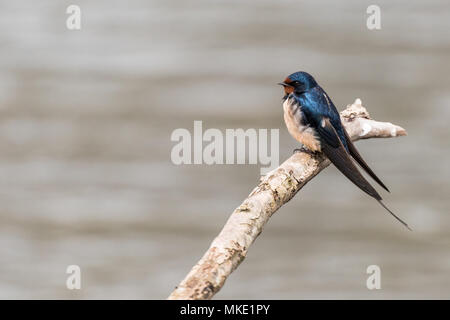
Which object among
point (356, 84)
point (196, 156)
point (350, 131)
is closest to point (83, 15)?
point (196, 156)

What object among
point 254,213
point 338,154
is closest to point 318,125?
point 338,154

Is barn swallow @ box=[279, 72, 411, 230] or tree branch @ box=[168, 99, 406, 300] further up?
barn swallow @ box=[279, 72, 411, 230]

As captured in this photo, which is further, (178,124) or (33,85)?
(33,85)

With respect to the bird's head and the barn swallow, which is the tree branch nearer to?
the barn swallow

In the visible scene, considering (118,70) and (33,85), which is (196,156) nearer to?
(118,70)

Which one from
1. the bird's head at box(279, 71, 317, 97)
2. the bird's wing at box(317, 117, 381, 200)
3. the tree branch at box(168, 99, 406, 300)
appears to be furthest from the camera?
the bird's head at box(279, 71, 317, 97)

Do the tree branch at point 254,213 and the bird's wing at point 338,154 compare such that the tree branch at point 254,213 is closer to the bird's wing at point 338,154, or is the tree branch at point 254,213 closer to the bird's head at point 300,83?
the bird's wing at point 338,154

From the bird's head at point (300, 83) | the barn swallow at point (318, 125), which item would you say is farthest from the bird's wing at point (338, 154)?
the bird's head at point (300, 83)

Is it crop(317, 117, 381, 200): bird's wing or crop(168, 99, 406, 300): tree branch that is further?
crop(317, 117, 381, 200): bird's wing

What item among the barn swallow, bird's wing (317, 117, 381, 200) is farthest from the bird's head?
bird's wing (317, 117, 381, 200)
